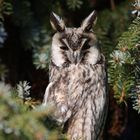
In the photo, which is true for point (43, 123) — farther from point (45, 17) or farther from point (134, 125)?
point (134, 125)

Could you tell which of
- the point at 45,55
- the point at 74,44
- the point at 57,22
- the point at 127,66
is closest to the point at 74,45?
the point at 74,44

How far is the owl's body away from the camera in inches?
90.7

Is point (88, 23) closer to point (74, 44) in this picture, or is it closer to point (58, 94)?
point (74, 44)

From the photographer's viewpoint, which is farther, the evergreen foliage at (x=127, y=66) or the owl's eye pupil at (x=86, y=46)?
the owl's eye pupil at (x=86, y=46)

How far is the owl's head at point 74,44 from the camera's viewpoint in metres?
2.28

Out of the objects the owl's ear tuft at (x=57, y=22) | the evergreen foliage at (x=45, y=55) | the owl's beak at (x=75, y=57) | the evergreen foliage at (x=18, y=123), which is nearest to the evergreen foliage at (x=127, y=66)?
the evergreen foliage at (x=45, y=55)

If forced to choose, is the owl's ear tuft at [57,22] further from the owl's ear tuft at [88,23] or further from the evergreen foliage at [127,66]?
the evergreen foliage at [127,66]

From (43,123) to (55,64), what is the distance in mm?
1090

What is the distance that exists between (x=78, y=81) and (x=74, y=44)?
0.19 m

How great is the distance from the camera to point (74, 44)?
7.44ft

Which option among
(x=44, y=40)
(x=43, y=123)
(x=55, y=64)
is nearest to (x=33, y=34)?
(x=44, y=40)

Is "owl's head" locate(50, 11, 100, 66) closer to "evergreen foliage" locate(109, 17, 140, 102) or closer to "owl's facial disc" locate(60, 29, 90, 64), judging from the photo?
"owl's facial disc" locate(60, 29, 90, 64)

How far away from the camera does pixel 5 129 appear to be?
1250mm

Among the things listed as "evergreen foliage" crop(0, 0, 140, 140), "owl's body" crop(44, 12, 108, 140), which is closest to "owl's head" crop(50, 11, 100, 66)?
"owl's body" crop(44, 12, 108, 140)
